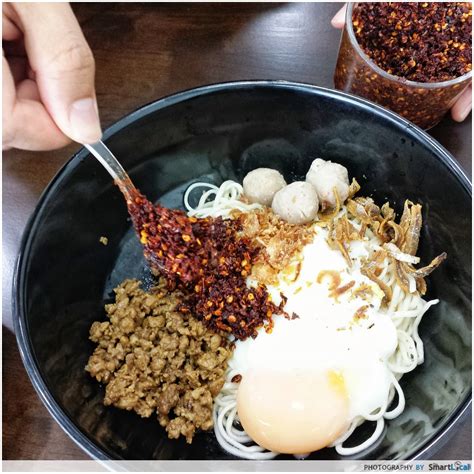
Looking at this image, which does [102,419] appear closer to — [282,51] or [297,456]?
[297,456]

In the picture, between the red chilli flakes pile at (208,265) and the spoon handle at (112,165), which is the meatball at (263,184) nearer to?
the red chilli flakes pile at (208,265)

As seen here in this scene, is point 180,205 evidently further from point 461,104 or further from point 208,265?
point 461,104

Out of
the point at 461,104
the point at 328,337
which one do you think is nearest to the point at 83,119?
the point at 328,337

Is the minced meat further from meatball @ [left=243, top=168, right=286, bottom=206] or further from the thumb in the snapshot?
the thumb

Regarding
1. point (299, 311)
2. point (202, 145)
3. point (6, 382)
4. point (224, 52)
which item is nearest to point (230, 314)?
point (299, 311)

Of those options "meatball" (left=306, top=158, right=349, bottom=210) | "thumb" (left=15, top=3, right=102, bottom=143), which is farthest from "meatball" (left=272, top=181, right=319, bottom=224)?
"thumb" (left=15, top=3, right=102, bottom=143)
